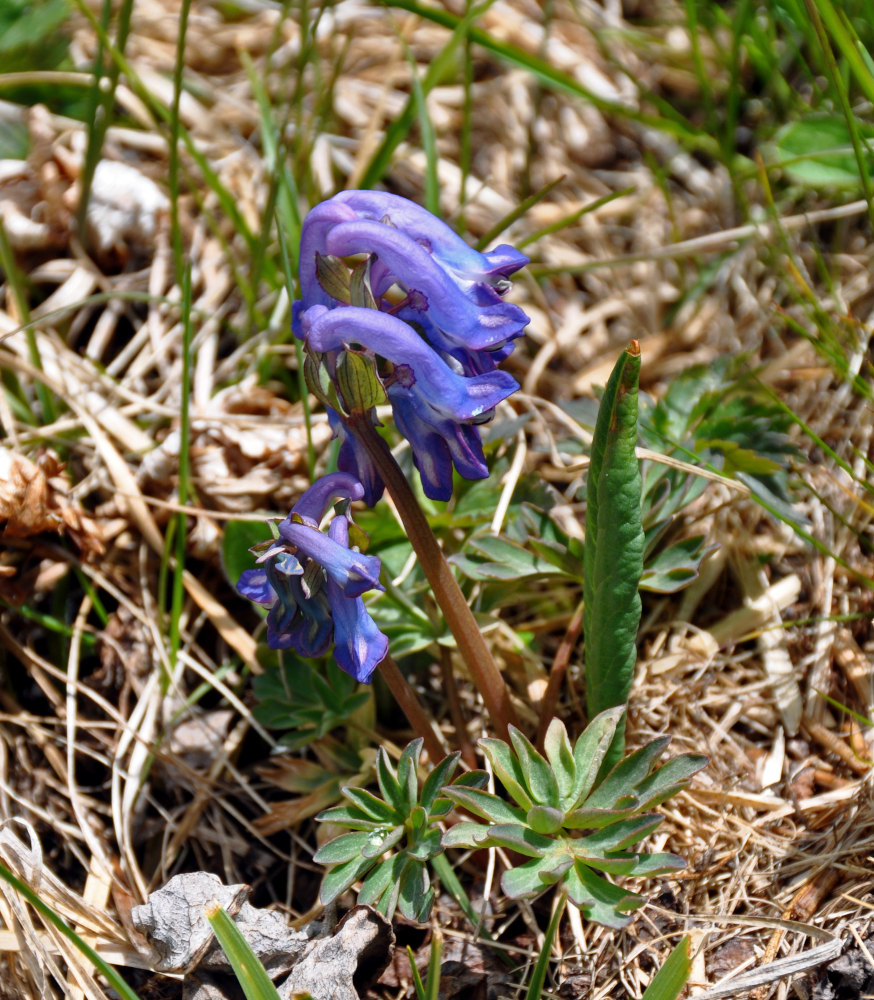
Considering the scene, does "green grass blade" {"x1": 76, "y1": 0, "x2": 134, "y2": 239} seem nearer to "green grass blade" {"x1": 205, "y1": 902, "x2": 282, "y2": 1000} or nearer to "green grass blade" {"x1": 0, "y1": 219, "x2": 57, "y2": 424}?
"green grass blade" {"x1": 0, "y1": 219, "x2": 57, "y2": 424}

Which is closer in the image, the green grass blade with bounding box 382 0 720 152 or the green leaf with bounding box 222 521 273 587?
the green leaf with bounding box 222 521 273 587

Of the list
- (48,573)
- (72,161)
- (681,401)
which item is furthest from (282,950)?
(72,161)

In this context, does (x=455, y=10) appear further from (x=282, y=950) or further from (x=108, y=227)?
(x=282, y=950)

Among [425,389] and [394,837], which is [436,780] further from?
[425,389]

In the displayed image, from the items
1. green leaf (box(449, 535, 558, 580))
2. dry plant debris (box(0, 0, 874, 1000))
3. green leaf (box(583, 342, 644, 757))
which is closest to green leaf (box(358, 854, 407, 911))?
dry plant debris (box(0, 0, 874, 1000))

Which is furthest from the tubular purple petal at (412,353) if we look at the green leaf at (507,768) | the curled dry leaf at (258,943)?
the curled dry leaf at (258,943)

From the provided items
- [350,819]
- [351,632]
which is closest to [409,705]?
[350,819]
